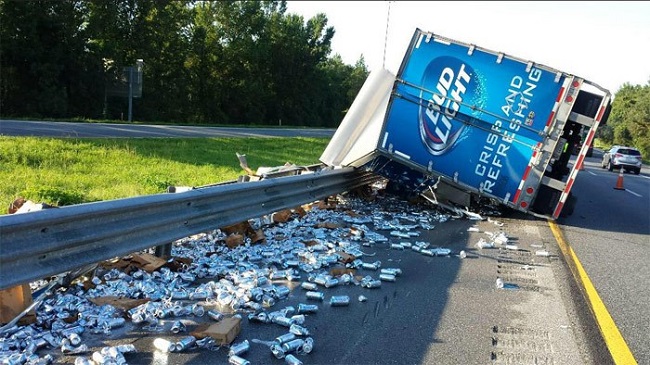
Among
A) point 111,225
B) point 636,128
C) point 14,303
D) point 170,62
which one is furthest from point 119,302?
point 636,128

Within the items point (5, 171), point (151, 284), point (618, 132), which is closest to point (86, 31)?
point (5, 171)

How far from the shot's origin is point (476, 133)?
10.1 metres

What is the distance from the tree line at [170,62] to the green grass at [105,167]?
23.0m

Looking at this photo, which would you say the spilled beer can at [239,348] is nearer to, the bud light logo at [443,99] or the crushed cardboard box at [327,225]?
the crushed cardboard box at [327,225]

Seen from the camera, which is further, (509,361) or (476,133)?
(476,133)

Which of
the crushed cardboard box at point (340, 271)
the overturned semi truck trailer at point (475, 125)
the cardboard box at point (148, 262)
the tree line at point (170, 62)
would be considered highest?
the overturned semi truck trailer at point (475, 125)

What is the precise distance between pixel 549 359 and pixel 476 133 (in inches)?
245

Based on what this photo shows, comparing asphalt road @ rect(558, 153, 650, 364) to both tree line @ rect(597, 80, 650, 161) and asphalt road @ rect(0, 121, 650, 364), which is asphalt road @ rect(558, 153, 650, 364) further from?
tree line @ rect(597, 80, 650, 161)

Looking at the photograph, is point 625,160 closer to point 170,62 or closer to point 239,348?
point 239,348

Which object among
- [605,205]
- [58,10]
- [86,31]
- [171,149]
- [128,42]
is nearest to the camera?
[605,205]

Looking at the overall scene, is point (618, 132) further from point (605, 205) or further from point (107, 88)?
point (605, 205)

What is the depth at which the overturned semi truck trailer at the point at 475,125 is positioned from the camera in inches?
380

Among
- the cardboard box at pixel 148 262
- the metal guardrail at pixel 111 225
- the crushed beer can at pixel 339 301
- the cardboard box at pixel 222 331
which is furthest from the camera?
the cardboard box at pixel 148 262

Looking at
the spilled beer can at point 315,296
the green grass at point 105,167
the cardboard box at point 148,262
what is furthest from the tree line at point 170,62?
the spilled beer can at point 315,296
